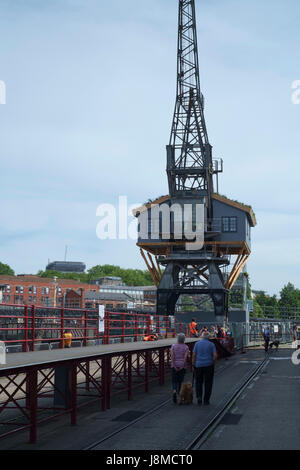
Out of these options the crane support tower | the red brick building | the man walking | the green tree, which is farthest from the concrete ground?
the green tree

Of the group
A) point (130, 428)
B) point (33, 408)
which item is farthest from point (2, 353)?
point (130, 428)

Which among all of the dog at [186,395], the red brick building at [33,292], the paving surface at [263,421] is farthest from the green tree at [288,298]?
the dog at [186,395]

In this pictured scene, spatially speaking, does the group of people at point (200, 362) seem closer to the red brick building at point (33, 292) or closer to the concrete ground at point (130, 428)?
the concrete ground at point (130, 428)

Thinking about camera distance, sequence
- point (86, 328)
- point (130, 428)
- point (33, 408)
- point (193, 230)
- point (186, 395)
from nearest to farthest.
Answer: point (33, 408) < point (130, 428) < point (86, 328) < point (186, 395) < point (193, 230)

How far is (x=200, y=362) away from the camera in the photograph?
1584cm

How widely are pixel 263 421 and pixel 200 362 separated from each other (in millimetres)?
2581

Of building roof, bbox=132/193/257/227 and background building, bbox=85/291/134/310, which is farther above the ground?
building roof, bbox=132/193/257/227

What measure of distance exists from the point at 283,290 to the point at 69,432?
146873 millimetres

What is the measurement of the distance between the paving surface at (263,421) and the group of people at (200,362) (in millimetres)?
1011

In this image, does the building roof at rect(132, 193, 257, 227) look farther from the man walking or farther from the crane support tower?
the man walking

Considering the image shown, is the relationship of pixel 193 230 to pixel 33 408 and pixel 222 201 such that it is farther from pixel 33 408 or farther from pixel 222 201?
pixel 33 408

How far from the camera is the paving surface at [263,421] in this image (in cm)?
1114

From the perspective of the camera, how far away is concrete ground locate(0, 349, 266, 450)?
37.0 ft

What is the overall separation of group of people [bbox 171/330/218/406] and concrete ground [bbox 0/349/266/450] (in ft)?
1.65
